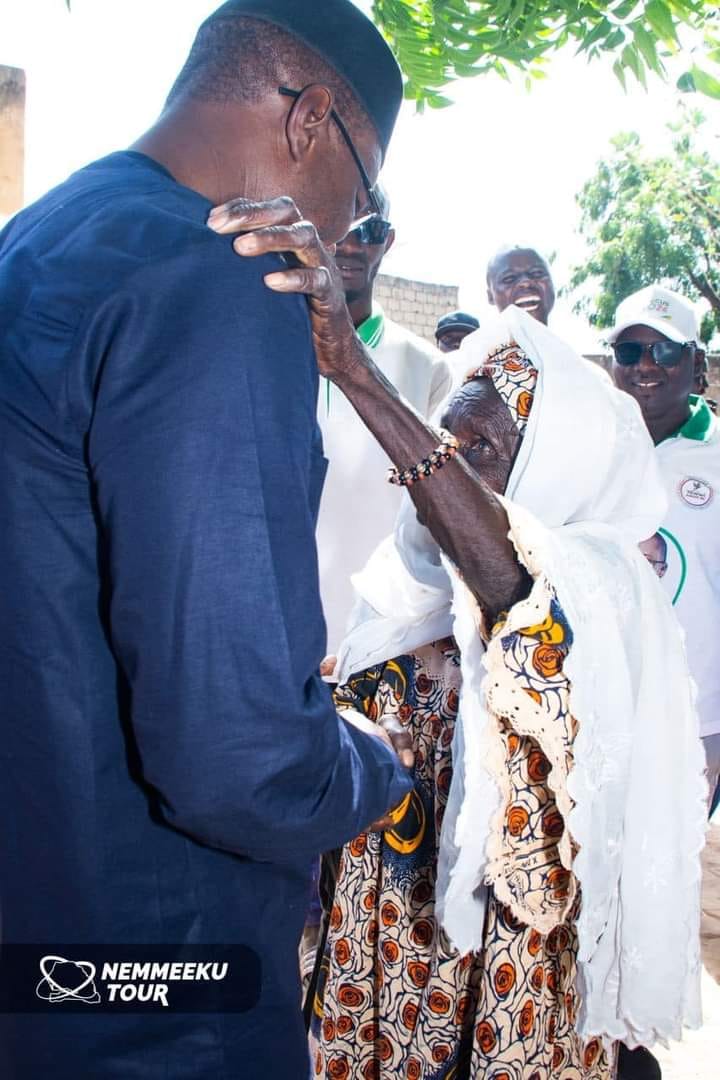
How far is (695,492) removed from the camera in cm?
372

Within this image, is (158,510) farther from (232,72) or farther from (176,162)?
(232,72)

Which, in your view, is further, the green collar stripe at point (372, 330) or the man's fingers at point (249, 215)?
the green collar stripe at point (372, 330)

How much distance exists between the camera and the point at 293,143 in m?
1.18

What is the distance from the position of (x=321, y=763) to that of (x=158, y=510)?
34cm

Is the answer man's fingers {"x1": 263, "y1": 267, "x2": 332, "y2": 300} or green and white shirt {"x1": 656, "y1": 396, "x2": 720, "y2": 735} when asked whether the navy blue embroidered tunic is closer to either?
man's fingers {"x1": 263, "y1": 267, "x2": 332, "y2": 300}

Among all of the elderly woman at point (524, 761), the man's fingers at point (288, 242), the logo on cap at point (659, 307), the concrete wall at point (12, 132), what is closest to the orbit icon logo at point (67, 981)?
the elderly woman at point (524, 761)

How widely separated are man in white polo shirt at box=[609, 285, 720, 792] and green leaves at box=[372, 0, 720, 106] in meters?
1.62

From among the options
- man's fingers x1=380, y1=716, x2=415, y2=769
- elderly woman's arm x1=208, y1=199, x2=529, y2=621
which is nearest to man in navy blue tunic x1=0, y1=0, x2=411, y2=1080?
man's fingers x1=380, y1=716, x2=415, y2=769

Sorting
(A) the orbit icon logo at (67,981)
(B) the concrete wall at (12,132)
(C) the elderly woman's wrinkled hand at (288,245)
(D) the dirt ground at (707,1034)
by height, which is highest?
(B) the concrete wall at (12,132)

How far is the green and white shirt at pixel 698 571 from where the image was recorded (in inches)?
142

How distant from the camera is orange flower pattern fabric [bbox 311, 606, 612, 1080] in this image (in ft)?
6.01

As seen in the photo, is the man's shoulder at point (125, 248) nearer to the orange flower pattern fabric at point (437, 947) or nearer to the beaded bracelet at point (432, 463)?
the beaded bracelet at point (432, 463)

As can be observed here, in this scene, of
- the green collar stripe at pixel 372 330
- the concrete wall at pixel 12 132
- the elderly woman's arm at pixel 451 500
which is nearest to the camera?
the elderly woman's arm at pixel 451 500

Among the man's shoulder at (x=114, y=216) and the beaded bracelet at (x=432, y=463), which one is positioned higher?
the man's shoulder at (x=114, y=216)
